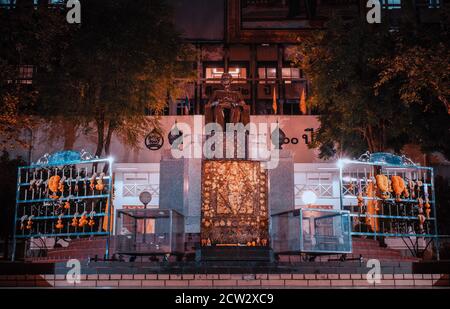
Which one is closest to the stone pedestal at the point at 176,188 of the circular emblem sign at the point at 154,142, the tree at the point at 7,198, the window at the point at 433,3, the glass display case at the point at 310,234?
the glass display case at the point at 310,234

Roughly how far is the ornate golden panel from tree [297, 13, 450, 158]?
5.63 m

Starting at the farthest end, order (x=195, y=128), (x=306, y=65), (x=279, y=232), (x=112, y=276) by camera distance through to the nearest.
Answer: (x=195, y=128)
(x=306, y=65)
(x=279, y=232)
(x=112, y=276)

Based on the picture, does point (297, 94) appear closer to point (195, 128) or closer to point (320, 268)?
point (195, 128)

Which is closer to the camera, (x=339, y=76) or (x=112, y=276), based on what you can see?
(x=112, y=276)

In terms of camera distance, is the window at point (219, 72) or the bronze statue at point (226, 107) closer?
the bronze statue at point (226, 107)

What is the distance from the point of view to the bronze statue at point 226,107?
12719mm

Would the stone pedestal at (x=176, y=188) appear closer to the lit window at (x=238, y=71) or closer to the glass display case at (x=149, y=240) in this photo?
the glass display case at (x=149, y=240)

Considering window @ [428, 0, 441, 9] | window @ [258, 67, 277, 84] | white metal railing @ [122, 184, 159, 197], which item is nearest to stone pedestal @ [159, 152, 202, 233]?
white metal railing @ [122, 184, 159, 197]

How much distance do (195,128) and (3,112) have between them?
456 inches

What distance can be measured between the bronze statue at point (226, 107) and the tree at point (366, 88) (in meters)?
4.86

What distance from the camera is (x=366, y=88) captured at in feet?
55.1

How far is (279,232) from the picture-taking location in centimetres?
1278
